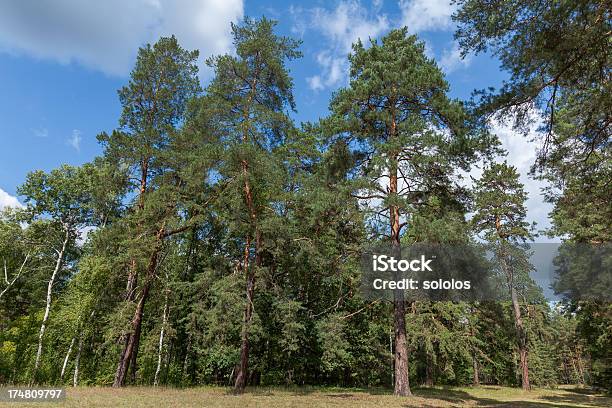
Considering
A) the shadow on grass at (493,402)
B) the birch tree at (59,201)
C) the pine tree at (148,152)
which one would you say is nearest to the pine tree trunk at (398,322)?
the shadow on grass at (493,402)

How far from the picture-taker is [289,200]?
52.4 ft

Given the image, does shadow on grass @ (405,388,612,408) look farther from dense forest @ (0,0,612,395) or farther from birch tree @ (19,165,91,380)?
birch tree @ (19,165,91,380)

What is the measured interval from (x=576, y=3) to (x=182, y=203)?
48.3 ft

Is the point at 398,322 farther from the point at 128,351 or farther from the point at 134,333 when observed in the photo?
the point at 128,351

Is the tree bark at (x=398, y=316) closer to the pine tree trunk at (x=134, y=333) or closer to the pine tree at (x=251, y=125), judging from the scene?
the pine tree at (x=251, y=125)

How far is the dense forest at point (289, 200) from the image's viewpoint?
29.0ft

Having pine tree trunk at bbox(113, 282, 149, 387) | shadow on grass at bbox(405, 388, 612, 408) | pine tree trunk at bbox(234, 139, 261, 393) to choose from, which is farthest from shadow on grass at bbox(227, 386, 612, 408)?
pine tree trunk at bbox(113, 282, 149, 387)

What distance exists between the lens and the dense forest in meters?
8.83

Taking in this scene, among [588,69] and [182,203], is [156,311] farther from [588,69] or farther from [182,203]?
[588,69]

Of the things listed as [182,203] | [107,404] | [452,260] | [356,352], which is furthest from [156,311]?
[452,260]

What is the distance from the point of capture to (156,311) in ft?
81.5

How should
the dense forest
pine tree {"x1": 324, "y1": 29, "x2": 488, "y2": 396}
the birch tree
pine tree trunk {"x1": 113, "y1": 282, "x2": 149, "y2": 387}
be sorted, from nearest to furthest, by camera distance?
the dense forest → pine tree {"x1": 324, "y1": 29, "x2": 488, "y2": 396} → pine tree trunk {"x1": 113, "y1": 282, "x2": 149, "y2": 387} → the birch tree

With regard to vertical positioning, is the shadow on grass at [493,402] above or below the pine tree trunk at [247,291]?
below

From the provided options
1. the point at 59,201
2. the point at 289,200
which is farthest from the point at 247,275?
the point at 59,201
